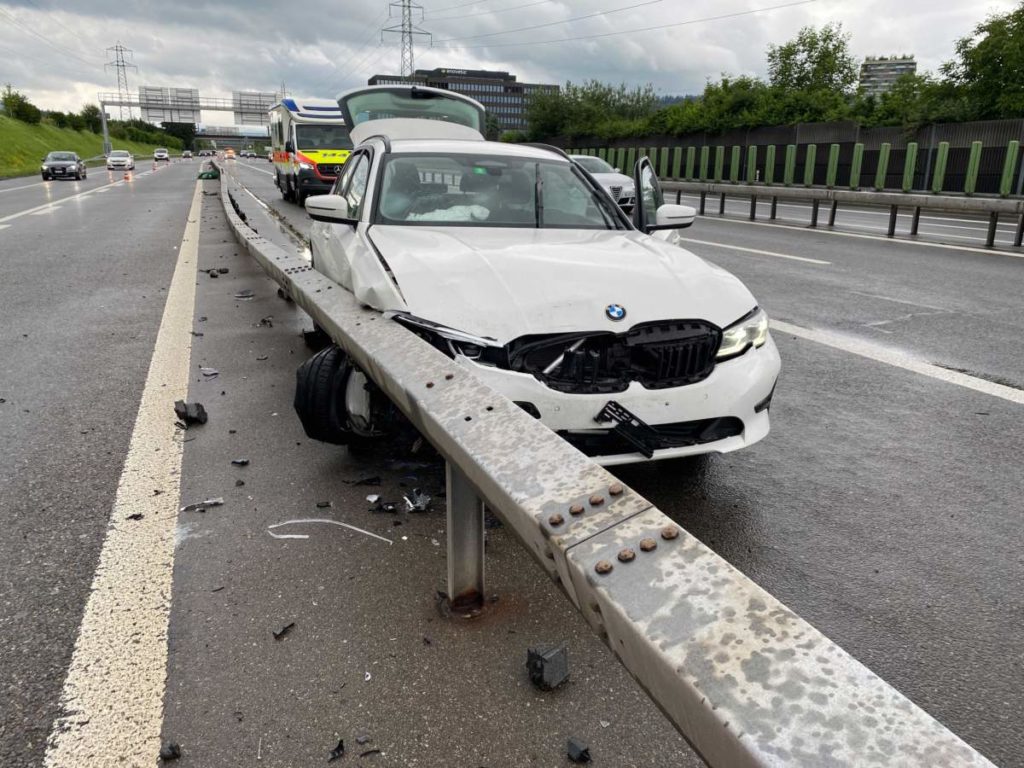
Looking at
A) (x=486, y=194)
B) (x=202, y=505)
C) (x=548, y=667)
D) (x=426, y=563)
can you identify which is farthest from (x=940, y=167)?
(x=548, y=667)

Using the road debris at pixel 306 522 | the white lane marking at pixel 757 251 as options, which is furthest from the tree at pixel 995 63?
the road debris at pixel 306 522

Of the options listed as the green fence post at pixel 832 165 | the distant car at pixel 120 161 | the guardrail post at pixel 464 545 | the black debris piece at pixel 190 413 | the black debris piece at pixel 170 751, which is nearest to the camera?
the black debris piece at pixel 170 751

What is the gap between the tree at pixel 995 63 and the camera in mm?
33344

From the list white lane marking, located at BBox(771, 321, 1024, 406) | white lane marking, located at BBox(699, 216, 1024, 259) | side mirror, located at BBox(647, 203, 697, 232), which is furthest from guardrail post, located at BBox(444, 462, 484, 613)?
white lane marking, located at BBox(699, 216, 1024, 259)

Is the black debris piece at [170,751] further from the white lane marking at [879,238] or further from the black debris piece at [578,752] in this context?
the white lane marking at [879,238]

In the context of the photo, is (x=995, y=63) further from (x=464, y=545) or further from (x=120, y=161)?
(x=120, y=161)

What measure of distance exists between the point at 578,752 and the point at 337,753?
2.07 ft

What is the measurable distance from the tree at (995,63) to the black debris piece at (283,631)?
37.1 metres

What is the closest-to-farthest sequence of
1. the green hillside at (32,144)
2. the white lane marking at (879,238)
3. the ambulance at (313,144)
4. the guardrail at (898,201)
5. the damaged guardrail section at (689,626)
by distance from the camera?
the damaged guardrail section at (689,626) < the white lane marking at (879,238) < the guardrail at (898,201) < the ambulance at (313,144) < the green hillside at (32,144)

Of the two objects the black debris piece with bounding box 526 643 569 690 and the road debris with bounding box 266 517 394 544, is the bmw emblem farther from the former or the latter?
the black debris piece with bounding box 526 643 569 690

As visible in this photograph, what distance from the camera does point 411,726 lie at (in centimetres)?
214

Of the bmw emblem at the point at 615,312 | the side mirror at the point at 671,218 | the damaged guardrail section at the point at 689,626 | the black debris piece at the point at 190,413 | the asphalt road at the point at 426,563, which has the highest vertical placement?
the side mirror at the point at 671,218

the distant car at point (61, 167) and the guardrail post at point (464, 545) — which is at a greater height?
the distant car at point (61, 167)

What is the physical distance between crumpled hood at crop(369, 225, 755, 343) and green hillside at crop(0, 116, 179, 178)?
5368 centimetres
